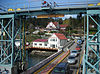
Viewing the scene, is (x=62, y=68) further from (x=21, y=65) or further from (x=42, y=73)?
(x=21, y=65)

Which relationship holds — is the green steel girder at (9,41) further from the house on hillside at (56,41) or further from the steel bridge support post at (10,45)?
the house on hillside at (56,41)

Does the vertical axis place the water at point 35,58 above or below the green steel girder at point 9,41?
below

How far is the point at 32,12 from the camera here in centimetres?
940

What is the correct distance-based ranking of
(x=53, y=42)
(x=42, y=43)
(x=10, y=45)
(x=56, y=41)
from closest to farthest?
(x=10, y=45) < (x=56, y=41) < (x=53, y=42) < (x=42, y=43)

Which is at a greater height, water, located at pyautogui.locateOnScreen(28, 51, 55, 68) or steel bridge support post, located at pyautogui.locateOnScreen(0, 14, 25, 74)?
steel bridge support post, located at pyautogui.locateOnScreen(0, 14, 25, 74)

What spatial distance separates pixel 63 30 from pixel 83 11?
4234cm

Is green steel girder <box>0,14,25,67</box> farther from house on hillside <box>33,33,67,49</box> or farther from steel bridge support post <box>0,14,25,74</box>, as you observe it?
house on hillside <box>33,33,67,49</box>

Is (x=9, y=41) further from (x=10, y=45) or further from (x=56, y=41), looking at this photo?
(x=56, y=41)

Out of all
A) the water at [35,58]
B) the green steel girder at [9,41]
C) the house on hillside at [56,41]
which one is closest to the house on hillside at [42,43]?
the house on hillside at [56,41]

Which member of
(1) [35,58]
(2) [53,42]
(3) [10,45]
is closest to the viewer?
(3) [10,45]

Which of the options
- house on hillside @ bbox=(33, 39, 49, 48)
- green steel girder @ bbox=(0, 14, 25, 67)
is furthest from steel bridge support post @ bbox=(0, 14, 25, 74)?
house on hillside @ bbox=(33, 39, 49, 48)

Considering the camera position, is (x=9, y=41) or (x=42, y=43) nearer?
(x=9, y=41)

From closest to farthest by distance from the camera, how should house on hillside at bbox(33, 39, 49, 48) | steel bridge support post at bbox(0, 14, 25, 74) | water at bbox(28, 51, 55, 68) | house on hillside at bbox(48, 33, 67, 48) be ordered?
1. steel bridge support post at bbox(0, 14, 25, 74)
2. water at bbox(28, 51, 55, 68)
3. house on hillside at bbox(48, 33, 67, 48)
4. house on hillside at bbox(33, 39, 49, 48)

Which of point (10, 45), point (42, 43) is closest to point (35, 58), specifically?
point (42, 43)
